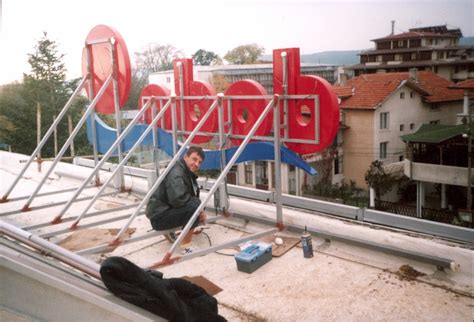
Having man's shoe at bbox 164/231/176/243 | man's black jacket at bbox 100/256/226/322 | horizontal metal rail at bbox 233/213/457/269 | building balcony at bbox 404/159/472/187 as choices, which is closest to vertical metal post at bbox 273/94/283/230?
horizontal metal rail at bbox 233/213/457/269

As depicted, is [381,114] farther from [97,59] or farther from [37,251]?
[37,251]

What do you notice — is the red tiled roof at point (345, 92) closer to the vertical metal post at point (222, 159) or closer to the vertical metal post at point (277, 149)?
the vertical metal post at point (222, 159)

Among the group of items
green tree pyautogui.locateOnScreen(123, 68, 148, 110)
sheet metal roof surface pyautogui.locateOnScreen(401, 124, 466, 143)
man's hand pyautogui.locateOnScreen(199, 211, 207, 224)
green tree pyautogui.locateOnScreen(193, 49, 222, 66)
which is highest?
green tree pyautogui.locateOnScreen(193, 49, 222, 66)

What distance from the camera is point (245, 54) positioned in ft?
168

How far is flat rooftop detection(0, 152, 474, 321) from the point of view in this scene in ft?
10.8

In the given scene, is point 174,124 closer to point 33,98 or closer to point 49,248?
point 49,248

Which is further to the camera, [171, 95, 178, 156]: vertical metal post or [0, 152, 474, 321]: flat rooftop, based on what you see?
[171, 95, 178, 156]: vertical metal post

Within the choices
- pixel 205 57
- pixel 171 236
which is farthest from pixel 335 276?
pixel 205 57

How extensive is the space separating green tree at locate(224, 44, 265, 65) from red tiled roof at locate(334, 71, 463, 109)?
1850 centimetres

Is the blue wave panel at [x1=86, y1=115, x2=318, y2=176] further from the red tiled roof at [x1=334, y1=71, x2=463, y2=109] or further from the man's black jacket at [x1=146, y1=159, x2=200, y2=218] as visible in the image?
the red tiled roof at [x1=334, y1=71, x2=463, y2=109]

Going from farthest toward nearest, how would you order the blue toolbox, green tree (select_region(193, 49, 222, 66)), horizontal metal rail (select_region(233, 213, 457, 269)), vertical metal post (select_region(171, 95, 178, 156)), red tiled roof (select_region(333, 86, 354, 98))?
green tree (select_region(193, 49, 222, 66)) < red tiled roof (select_region(333, 86, 354, 98)) < vertical metal post (select_region(171, 95, 178, 156)) < the blue toolbox < horizontal metal rail (select_region(233, 213, 457, 269))

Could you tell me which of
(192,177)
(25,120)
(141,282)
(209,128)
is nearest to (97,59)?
(209,128)

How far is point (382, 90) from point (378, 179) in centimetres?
656

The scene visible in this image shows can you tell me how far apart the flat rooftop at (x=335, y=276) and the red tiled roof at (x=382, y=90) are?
25.8m
